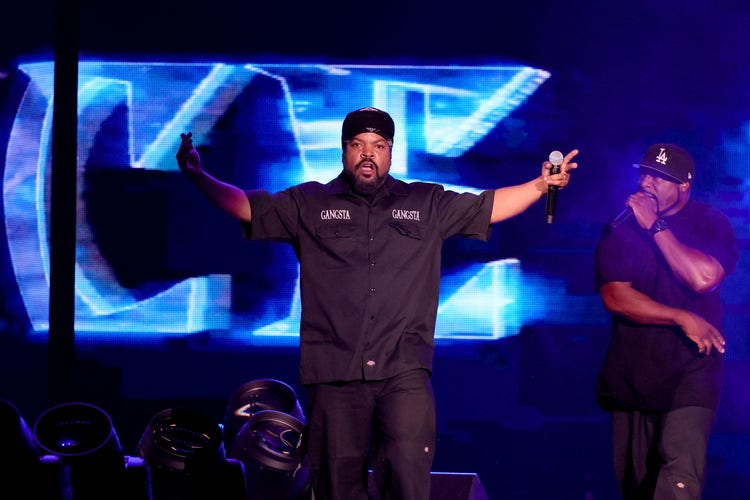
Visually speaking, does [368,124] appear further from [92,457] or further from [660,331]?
[92,457]

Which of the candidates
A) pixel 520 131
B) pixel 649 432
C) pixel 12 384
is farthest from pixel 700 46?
pixel 12 384

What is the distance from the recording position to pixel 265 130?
21.5ft

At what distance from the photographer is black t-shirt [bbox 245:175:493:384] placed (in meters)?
4.32

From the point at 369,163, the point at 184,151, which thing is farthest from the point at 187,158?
the point at 369,163

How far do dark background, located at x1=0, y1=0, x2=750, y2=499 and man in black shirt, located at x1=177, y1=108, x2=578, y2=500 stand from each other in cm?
205

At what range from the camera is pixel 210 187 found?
4391mm

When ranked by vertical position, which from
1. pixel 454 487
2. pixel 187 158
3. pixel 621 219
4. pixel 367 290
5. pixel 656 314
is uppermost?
pixel 187 158

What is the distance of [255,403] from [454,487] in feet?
3.92

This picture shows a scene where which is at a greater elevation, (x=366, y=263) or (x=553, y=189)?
(x=553, y=189)

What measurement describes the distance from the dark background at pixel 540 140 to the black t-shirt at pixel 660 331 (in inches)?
59.5

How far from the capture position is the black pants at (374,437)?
13.9ft

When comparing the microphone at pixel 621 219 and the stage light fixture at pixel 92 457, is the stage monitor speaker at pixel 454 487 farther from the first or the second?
the microphone at pixel 621 219

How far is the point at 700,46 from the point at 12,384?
4.81m

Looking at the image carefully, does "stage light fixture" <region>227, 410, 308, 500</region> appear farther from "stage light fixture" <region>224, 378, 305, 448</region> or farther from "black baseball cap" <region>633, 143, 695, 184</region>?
"black baseball cap" <region>633, 143, 695, 184</region>
